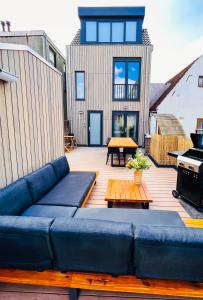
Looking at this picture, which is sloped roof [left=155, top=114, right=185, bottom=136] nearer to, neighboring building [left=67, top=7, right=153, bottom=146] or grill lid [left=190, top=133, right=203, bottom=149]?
neighboring building [left=67, top=7, right=153, bottom=146]

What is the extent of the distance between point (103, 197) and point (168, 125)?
5591 millimetres

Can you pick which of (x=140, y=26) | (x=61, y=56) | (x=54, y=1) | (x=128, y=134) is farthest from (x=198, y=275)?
(x=61, y=56)

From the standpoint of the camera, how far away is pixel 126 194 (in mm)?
3025

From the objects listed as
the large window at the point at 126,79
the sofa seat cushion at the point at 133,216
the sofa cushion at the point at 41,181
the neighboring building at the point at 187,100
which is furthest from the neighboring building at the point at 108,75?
the sofa seat cushion at the point at 133,216

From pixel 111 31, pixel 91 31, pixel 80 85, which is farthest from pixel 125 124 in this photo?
pixel 91 31

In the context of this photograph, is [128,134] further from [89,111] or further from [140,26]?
[140,26]

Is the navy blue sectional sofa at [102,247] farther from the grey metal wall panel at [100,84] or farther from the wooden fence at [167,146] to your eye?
Result: the grey metal wall panel at [100,84]

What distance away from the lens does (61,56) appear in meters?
9.53

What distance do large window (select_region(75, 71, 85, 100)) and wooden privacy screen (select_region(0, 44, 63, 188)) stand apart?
529 cm

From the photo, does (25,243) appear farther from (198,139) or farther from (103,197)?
(198,139)

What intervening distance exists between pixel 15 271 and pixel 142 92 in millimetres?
8948

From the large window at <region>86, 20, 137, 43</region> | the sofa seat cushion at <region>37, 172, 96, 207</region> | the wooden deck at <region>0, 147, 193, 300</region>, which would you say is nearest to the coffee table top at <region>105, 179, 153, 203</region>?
the wooden deck at <region>0, 147, 193, 300</region>

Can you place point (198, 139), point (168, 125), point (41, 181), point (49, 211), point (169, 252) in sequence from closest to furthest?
point (169, 252) < point (49, 211) < point (41, 181) < point (198, 139) < point (168, 125)

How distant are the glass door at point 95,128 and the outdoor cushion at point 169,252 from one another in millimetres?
8128
